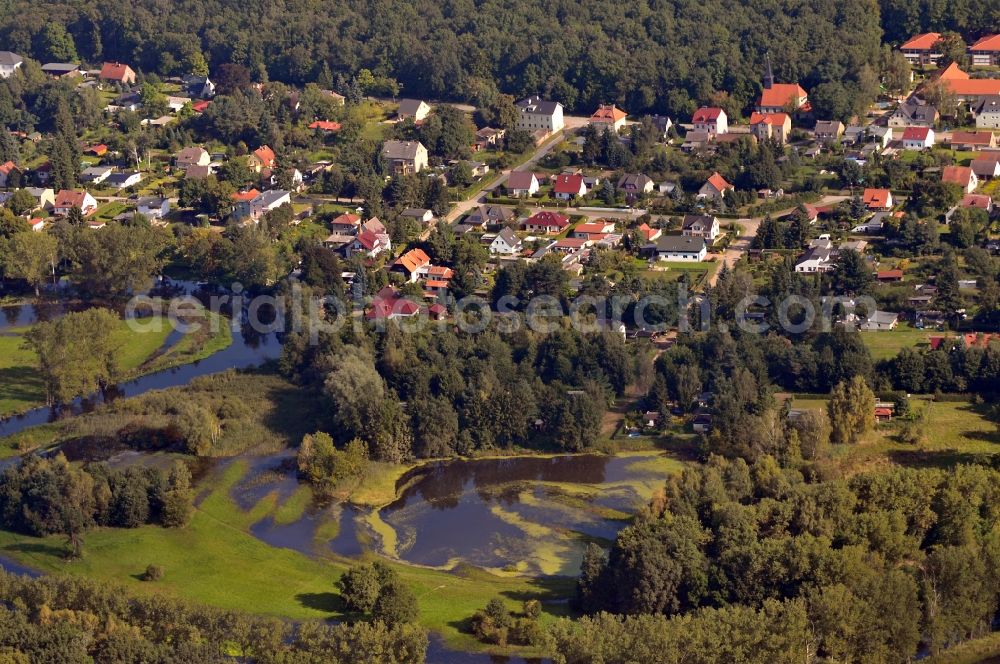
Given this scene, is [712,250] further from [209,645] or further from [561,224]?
[209,645]

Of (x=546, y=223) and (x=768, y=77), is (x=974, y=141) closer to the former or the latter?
(x=768, y=77)

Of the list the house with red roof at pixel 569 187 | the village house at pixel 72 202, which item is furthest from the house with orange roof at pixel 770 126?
the village house at pixel 72 202

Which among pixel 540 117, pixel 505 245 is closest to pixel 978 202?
pixel 505 245

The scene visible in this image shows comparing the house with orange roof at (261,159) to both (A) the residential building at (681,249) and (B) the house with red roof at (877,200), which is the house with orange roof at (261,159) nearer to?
(A) the residential building at (681,249)

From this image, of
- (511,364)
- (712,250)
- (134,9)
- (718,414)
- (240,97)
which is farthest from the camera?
(134,9)

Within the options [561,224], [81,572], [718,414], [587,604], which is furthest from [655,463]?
[561,224]

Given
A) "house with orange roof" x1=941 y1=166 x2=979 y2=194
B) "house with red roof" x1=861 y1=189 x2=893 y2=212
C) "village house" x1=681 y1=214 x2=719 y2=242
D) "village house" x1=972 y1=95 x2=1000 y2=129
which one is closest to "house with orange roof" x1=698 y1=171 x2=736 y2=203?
"village house" x1=681 y1=214 x2=719 y2=242
